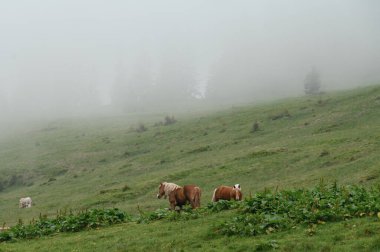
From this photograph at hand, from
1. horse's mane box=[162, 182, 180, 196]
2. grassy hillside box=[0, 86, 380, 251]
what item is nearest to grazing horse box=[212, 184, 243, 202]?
horse's mane box=[162, 182, 180, 196]

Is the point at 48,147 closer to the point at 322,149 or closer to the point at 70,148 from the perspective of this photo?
the point at 70,148

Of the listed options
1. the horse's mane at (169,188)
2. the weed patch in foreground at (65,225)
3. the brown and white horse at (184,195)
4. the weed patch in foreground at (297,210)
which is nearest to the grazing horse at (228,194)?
the brown and white horse at (184,195)

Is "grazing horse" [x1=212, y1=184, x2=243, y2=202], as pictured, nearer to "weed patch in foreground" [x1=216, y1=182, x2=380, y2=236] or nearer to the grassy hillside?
the grassy hillside

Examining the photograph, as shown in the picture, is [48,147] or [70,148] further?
[48,147]

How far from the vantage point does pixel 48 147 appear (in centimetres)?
9081

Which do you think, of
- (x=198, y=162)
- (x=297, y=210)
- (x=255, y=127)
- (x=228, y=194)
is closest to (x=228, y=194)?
(x=228, y=194)

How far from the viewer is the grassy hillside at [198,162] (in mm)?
28906

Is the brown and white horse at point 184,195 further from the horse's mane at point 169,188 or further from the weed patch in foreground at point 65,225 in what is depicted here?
the weed patch in foreground at point 65,225

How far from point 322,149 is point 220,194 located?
2143 centimetres

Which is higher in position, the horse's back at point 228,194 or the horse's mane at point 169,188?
the horse's mane at point 169,188

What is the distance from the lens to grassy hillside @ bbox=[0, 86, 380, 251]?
1138 inches

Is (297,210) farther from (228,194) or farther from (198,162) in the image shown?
(198,162)

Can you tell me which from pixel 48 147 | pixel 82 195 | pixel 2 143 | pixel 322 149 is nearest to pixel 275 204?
pixel 322 149

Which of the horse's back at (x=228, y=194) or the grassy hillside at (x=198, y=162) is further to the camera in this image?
the grassy hillside at (x=198, y=162)
